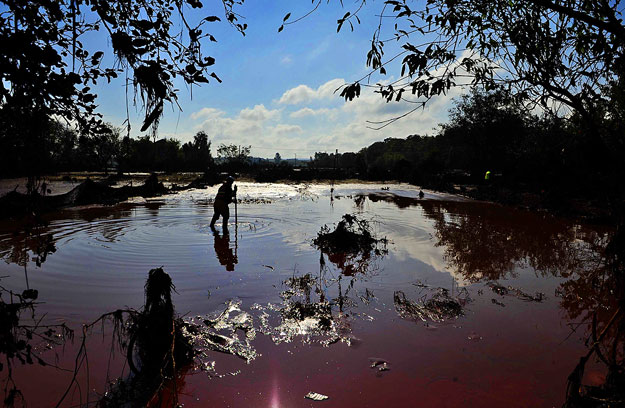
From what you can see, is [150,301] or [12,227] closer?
[150,301]

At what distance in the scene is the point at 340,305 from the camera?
6.24m

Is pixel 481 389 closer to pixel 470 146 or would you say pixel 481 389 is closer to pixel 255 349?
pixel 255 349

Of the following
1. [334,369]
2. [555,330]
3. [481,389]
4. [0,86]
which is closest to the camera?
[0,86]

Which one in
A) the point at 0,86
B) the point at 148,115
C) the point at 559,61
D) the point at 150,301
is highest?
the point at 559,61

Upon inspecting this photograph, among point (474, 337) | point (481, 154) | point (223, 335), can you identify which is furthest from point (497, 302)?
point (481, 154)

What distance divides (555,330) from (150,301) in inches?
225

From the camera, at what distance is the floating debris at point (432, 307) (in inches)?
231

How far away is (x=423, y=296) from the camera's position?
678cm

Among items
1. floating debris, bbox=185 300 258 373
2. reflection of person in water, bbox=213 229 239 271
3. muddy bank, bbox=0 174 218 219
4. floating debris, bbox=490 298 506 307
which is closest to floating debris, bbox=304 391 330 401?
floating debris, bbox=185 300 258 373

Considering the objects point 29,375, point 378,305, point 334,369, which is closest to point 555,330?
point 378,305

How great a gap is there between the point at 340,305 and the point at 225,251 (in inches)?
188

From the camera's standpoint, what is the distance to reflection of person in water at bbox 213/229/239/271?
891 cm

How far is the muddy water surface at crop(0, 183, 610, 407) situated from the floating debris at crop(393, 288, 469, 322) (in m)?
0.05

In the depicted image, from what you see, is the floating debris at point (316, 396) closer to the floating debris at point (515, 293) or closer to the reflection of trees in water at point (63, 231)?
the floating debris at point (515, 293)
